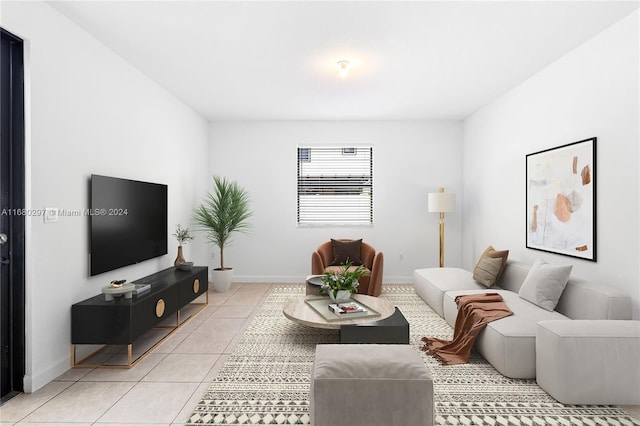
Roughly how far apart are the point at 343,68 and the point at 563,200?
2.68 meters

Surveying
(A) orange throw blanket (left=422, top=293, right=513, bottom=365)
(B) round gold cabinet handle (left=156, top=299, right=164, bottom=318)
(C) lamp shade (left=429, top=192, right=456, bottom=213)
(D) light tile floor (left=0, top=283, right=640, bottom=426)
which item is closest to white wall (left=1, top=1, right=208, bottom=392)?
(D) light tile floor (left=0, top=283, right=640, bottom=426)

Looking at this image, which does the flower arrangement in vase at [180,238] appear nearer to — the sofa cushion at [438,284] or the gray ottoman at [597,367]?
the sofa cushion at [438,284]

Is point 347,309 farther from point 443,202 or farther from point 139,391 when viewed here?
point 443,202

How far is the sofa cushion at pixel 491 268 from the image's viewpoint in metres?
4.01

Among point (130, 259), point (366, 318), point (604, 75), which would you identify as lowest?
point (366, 318)

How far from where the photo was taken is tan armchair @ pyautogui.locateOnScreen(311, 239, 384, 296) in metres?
4.93

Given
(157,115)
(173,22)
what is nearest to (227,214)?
(157,115)

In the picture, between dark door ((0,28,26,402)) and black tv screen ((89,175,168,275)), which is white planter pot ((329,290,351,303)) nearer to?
black tv screen ((89,175,168,275))

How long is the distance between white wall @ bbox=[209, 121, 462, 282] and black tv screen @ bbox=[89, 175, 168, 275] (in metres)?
1.96

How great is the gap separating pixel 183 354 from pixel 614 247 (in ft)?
12.8

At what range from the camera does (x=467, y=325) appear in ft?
10.2

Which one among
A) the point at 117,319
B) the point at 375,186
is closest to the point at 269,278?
the point at 375,186

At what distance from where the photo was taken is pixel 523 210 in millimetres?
4293

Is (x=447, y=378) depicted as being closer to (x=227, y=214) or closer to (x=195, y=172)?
(x=227, y=214)
